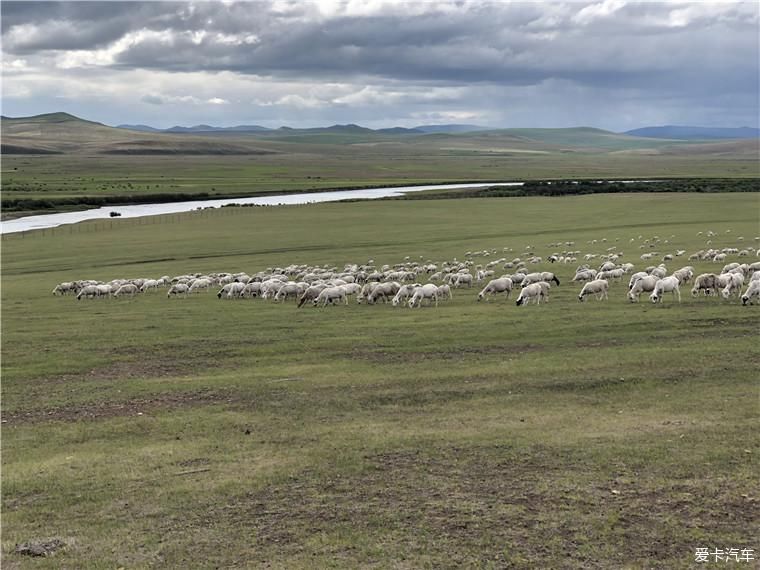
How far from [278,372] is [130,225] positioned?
2508 inches

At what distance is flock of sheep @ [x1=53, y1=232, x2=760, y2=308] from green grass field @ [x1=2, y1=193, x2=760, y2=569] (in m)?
0.86

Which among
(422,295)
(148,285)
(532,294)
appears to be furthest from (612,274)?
(148,285)

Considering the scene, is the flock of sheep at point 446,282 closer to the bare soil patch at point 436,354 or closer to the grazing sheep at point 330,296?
the grazing sheep at point 330,296

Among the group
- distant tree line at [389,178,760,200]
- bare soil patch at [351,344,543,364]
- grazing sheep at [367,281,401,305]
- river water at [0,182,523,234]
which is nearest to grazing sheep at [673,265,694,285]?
grazing sheep at [367,281,401,305]

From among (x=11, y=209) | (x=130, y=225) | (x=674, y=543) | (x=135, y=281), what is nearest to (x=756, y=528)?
(x=674, y=543)

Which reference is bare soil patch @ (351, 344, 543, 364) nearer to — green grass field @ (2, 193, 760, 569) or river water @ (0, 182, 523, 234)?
green grass field @ (2, 193, 760, 569)

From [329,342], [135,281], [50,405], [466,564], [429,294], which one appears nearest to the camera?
[466,564]

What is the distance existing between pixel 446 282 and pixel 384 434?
2130 centimetres

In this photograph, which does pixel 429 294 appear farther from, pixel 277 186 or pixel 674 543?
pixel 277 186

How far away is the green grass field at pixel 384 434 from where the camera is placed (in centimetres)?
1023

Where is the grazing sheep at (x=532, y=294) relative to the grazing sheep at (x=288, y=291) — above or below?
above

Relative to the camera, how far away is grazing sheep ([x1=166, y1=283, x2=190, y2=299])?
115 feet

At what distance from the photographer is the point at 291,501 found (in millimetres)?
11617

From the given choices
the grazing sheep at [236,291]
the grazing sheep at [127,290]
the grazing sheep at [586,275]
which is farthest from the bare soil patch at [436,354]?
the grazing sheep at [127,290]
